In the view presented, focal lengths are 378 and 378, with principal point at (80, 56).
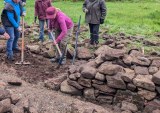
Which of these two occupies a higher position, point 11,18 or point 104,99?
point 11,18

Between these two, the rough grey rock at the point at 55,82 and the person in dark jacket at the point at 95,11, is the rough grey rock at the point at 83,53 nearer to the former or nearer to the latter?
the person in dark jacket at the point at 95,11

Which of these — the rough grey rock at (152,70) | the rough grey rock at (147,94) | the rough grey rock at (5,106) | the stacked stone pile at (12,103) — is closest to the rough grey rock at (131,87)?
the rough grey rock at (147,94)

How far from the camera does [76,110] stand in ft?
21.7

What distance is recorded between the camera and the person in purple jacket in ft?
26.7

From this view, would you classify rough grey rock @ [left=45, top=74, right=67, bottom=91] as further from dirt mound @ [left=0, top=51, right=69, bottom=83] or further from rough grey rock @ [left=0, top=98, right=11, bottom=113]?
rough grey rock @ [left=0, top=98, right=11, bottom=113]

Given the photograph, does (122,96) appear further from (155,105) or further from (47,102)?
(47,102)

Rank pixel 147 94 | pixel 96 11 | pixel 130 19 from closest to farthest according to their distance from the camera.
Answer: pixel 147 94
pixel 96 11
pixel 130 19

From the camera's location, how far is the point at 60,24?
8391 millimetres

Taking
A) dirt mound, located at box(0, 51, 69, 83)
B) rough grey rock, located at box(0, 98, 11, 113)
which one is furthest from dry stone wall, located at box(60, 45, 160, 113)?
rough grey rock, located at box(0, 98, 11, 113)

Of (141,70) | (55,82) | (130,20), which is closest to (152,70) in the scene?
(141,70)

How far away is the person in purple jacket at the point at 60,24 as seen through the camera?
320 inches

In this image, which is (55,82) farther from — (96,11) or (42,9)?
(42,9)

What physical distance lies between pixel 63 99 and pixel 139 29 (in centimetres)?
597

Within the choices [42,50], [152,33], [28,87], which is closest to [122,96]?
[28,87]
